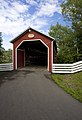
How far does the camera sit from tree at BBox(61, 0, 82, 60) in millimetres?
27047

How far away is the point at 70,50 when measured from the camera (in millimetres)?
28047

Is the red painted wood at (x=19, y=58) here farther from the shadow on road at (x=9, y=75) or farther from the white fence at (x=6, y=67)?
the shadow on road at (x=9, y=75)

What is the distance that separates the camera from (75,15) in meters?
28.3

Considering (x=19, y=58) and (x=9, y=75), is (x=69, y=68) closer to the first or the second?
(x=9, y=75)

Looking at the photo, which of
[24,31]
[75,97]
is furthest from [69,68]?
[75,97]

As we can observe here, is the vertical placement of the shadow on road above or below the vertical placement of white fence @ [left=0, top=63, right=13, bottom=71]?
below

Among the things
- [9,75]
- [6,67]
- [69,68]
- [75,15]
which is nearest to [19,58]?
[6,67]

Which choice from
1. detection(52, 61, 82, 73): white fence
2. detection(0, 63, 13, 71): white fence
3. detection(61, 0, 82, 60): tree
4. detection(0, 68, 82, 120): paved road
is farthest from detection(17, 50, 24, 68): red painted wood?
detection(0, 68, 82, 120): paved road

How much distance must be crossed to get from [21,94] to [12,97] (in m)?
0.73

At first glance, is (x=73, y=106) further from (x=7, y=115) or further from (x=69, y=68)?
(x=69, y=68)

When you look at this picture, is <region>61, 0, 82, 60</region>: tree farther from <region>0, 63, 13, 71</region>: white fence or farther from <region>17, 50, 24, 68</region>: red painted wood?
<region>0, 63, 13, 71</region>: white fence

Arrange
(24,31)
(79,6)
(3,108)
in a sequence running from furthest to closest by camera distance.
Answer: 1. (79,6)
2. (24,31)
3. (3,108)

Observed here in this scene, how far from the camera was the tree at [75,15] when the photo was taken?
27.0 m

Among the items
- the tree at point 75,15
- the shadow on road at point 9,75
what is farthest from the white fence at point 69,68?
the tree at point 75,15
